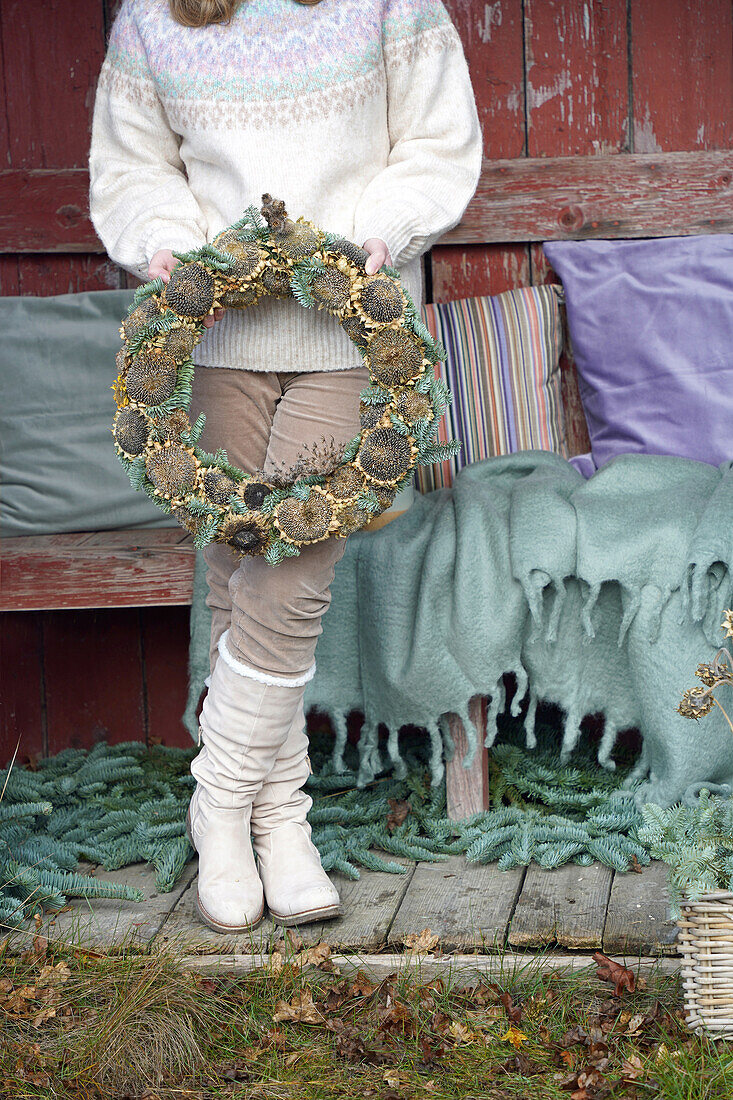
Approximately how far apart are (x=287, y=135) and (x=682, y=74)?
144 centimetres

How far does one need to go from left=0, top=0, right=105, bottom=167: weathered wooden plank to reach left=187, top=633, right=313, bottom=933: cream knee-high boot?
1564mm

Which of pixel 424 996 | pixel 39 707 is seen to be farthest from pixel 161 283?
pixel 39 707

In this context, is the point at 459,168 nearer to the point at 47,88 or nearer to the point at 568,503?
the point at 568,503

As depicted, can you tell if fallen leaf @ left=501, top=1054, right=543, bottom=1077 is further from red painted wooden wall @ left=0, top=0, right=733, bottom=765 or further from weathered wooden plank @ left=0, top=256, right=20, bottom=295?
weathered wooden plank @ left=0, top=256, right=20, bottom=295

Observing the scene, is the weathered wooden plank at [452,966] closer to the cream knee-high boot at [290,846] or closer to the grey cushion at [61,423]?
the cream knee-high boot at [290,846]

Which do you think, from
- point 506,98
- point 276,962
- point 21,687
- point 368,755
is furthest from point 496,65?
point 276,962

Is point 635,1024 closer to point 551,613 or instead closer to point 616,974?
point 616,974

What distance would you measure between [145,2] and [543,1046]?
5.59 feet

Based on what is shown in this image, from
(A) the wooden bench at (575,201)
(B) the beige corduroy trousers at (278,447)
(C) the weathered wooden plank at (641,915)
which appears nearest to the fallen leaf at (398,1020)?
(C) the weathered wooden plank at (641,915)

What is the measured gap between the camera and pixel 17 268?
9.52ft

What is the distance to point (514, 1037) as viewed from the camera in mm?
1606

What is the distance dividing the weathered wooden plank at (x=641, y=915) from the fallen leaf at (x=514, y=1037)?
232 mm

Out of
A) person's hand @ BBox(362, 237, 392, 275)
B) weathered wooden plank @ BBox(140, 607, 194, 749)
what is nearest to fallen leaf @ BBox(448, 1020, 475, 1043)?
person's hand @ BBox(362, 237, 392, 275)

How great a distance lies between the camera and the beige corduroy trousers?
Result: 5.90ft
